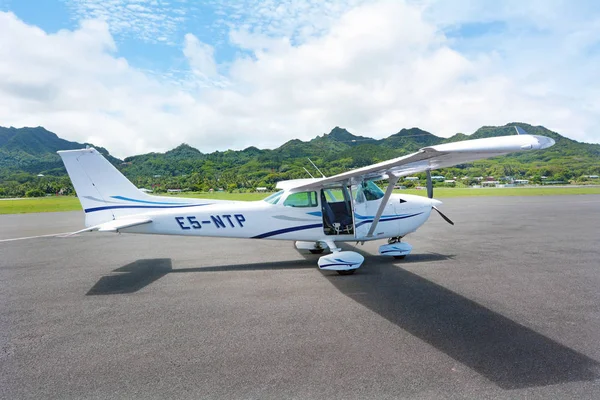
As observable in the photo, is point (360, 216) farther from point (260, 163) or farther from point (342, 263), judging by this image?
point (260, 163)

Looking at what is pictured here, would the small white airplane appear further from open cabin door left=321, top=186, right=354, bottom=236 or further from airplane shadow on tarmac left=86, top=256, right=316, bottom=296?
airplane shadow on tarmac left=86, top=256, right=316, bottom=296

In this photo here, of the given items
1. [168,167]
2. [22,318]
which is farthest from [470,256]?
[168,167]

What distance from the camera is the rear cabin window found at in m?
8.19

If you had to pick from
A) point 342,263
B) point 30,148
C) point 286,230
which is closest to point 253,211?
point 286,230

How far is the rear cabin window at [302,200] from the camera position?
8.19 m

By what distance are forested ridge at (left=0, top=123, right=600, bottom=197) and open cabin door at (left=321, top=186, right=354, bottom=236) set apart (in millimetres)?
29130

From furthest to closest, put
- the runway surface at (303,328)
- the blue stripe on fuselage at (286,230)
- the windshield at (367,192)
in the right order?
the windshield at (367,192) < the blue stripe on fuselage at (286,230) < the runway surface at (303,328)

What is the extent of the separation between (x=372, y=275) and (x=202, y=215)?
3897 millimetres

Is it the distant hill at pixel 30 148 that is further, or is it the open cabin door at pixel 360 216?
the distant hill at pixel 30 148

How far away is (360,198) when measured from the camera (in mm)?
8273

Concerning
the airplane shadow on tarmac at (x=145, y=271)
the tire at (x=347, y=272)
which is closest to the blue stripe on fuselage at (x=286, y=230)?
the airplane shadow on tarmac at (x=145, y=271)

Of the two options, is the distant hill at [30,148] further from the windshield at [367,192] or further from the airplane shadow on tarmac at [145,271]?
the windshield at [367,192]

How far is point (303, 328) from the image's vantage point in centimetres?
446

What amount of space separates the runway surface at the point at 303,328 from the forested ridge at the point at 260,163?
30622 mm
